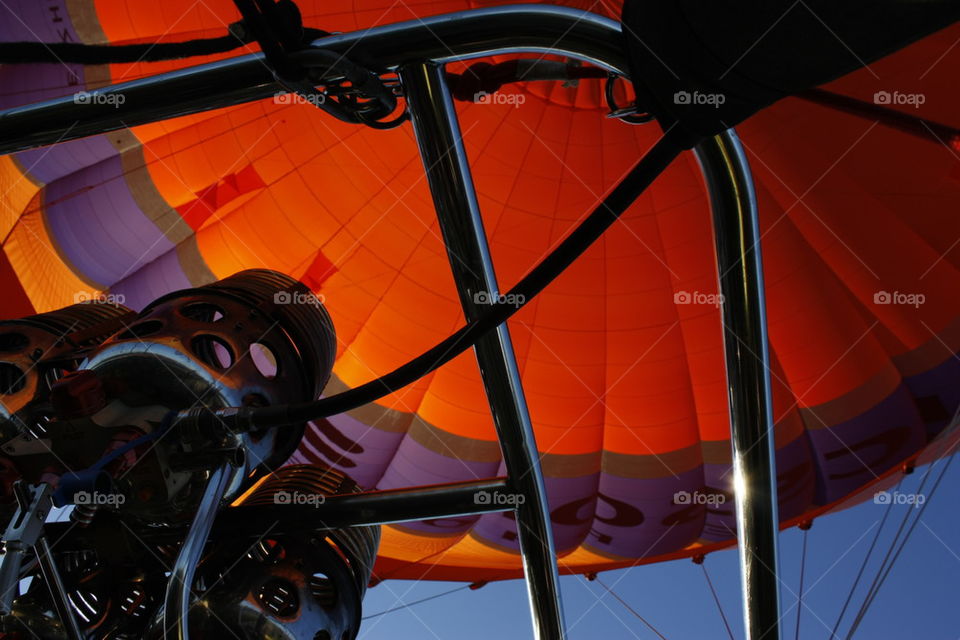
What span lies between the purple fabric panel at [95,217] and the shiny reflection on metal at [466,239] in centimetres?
391

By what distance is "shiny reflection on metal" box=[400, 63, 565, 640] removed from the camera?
2.42 ft

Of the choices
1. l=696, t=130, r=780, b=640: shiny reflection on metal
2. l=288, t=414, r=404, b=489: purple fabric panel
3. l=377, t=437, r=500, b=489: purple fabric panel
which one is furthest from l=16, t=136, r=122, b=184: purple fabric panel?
l=696, t=130, r=780, b=640: shiny reflection on metal

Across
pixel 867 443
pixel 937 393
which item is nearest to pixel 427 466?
pixel 867 443

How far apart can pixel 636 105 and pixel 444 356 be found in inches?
10.1

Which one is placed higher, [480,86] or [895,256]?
[895,256]

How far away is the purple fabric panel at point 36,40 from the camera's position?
356cm

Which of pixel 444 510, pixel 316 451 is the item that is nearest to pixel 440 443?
pixel 316 451

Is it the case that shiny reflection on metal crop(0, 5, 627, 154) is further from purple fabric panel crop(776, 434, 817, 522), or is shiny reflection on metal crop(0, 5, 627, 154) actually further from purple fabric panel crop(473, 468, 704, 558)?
purple fabric panel crop(776, 434, 817, 522)

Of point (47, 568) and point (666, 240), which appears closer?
point (47, 568)

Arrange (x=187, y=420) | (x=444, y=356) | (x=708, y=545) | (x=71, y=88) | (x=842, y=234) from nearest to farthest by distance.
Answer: (x=444, y=356) → (x=187, y=420) → (x=71, y=88) → (x=842, y=234) → (x=708, y=545)

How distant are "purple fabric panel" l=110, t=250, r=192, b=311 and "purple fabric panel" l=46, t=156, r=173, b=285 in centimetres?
14

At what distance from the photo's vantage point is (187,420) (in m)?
0.94

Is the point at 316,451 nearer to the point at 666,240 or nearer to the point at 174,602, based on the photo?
the point at 666,240

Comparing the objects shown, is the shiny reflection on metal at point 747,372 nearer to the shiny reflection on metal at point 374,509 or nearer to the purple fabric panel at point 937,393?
the shiny reflection on metal at point 374,509
